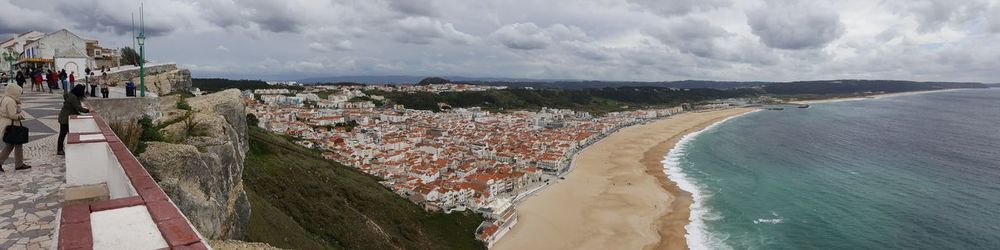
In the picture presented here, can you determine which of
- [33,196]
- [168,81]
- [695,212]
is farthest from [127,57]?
[695,212]

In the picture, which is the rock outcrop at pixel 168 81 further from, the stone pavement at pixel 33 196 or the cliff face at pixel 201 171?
the stone pavement at pixel 33 196

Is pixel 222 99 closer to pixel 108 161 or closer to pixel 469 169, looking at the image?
pixel 108 161

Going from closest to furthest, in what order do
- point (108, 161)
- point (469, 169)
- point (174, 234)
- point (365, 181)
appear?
point (174, 234), point (108, 161), point (365, 181), point (469, 169)

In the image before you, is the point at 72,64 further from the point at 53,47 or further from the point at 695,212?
the point at 695,212

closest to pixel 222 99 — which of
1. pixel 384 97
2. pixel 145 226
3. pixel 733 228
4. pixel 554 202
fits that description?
pixel 145 226

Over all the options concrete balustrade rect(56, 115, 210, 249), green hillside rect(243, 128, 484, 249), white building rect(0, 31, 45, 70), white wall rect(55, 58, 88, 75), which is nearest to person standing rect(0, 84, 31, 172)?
concrete balustrade rect(56, 115, 210, 249)
